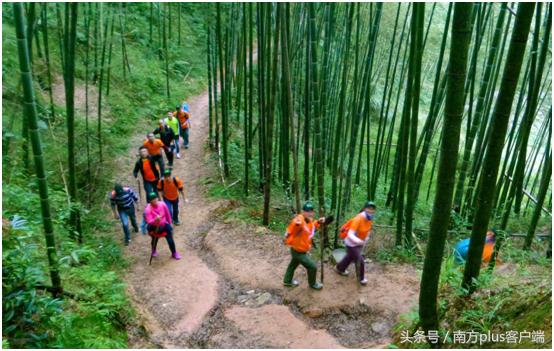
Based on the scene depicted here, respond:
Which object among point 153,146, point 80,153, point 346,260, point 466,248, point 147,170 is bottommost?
point 346,260

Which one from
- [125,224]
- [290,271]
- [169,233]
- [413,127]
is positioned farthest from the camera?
[125,224]

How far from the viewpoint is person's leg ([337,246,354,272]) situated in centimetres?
497

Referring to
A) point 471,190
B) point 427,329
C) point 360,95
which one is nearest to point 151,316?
point 427,329

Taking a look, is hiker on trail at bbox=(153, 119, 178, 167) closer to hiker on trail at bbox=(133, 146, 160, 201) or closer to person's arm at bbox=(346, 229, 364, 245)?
hiker on trail at bbox=(133, 146, 160, 201)

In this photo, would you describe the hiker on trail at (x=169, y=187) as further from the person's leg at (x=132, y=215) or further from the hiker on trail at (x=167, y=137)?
the hiker on trail at (x=167, y=137)

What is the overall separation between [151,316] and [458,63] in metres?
3.87

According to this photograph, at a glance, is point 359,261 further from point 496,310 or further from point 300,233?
point 496,310

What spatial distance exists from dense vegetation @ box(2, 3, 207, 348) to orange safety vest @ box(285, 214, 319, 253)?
1.69 metres

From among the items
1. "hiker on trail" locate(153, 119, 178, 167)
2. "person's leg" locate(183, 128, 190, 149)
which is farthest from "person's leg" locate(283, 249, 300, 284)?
"person's leg" locate(183, 128, 190, 149)

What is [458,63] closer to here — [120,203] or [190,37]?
[120,203]

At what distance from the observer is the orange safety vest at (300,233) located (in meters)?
4.64

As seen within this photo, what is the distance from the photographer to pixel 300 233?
4699mm

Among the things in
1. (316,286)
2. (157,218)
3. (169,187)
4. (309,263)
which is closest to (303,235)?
(309,263)

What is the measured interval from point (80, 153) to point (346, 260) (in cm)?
520
